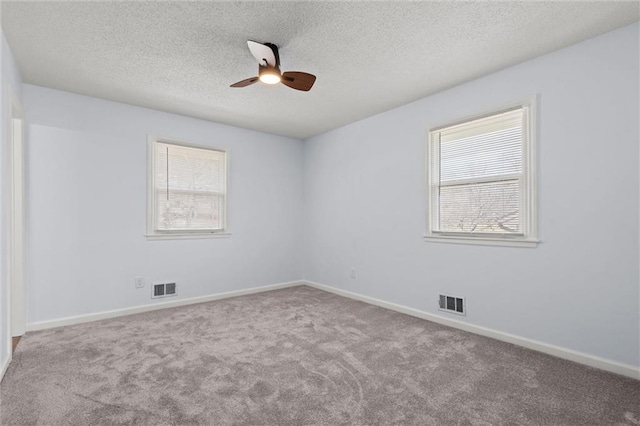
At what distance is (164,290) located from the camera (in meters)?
4.21

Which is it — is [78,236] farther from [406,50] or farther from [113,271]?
[406,50]

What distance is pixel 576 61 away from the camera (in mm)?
2629

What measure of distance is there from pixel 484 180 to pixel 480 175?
8 cm

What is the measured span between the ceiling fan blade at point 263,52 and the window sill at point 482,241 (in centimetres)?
246

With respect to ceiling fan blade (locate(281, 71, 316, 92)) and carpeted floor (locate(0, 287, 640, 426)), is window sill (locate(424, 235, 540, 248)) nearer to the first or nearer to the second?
carpeted floor (locate(0, 287, 640, 426))

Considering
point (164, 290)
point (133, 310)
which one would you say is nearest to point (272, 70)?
point (164, 290)

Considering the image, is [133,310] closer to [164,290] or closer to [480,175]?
[164,290]

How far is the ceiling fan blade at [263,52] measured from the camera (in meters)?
2.39

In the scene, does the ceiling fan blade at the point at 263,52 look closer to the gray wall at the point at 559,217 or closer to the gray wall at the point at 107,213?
the gray wall at the point at 559,217

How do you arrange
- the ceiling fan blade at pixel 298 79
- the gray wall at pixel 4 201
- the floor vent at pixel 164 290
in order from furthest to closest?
the floor vent at pixel 164 290 → the ceiling fan blade at pixel 298 79 → the gray wall at pixel 4 201

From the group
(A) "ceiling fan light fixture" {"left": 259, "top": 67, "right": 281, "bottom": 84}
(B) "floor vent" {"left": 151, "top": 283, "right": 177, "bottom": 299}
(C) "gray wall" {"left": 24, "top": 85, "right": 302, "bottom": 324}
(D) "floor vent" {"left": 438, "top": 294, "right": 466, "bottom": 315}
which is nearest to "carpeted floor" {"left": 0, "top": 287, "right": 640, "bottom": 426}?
(D) "floor vent" {"left": 438, "top": 294, "right": 466, "bottom": 315}

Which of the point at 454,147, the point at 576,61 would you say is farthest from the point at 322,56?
the point at 576,61

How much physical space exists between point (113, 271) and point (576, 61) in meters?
5.10

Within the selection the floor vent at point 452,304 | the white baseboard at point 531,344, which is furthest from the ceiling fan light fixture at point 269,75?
the white baseboard at point 531,344
